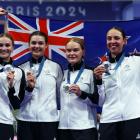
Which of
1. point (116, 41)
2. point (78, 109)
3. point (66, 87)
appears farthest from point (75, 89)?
point (116, 41)

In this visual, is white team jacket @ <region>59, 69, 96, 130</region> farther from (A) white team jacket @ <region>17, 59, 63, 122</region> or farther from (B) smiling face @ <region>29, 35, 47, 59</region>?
(B) smiling face @ <region>29, 35, 47, 59</region>

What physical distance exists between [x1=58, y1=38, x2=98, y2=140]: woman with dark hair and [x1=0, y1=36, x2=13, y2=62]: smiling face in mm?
538

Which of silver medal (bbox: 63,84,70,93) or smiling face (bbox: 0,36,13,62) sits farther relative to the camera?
smiling face (bbox: 0,36,13,62)

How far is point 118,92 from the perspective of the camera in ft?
12.8

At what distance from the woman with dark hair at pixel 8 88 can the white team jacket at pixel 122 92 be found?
2.41 ft

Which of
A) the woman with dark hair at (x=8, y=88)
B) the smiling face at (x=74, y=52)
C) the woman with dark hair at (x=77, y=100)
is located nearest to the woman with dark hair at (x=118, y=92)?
the woman with dark hair at (x=77, y=100)

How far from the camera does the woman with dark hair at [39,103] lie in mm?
4039

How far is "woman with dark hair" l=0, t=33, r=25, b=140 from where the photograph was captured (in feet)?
12.7

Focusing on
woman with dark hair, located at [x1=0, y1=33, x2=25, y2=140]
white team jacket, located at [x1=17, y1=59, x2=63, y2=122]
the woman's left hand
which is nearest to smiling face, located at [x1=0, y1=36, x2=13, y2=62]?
woman with dark hair, located at [x1=0, y1=33, x2=25, y2=140]

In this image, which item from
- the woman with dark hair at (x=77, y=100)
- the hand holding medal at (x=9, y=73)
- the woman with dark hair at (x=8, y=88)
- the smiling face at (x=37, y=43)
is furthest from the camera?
the smiling face at (x=37, y=43)

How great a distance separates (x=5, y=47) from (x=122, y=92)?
3.70ft

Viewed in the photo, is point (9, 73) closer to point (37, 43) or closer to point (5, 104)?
point (5, 104)

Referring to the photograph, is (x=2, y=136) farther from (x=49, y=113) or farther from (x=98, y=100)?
(x=98, y=100)

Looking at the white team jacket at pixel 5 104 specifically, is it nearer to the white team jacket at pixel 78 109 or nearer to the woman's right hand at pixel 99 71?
the white team jacket at pixel 78 109
